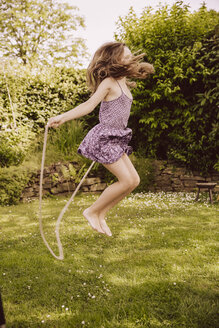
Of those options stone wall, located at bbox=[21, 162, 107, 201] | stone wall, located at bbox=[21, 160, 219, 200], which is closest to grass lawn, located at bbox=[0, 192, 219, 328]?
stone wall, located at bbox=[21, 162, 107, 201]

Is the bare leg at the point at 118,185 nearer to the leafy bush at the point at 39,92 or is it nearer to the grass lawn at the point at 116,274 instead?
the grass lawn at the point at 116,274

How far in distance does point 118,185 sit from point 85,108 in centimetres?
61

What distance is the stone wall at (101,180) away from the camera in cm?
748

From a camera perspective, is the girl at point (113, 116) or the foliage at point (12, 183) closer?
the girl at point (113, 116)

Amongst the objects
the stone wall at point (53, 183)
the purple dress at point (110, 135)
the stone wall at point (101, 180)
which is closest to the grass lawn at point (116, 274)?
the purple dress at point (110, 135)

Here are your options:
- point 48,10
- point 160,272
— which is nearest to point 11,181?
point 160,272

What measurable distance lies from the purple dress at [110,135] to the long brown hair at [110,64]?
172mm

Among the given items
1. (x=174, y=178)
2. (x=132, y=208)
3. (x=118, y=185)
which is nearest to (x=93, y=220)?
Result: (x=118, y=185)

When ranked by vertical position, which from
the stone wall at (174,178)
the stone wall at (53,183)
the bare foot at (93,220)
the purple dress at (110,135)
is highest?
the purple dress at (110,135)

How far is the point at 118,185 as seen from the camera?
7.55 feet

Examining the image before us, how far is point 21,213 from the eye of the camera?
6055mm

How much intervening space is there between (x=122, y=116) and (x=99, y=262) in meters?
1.91

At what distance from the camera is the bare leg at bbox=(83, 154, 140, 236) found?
88.6 inches

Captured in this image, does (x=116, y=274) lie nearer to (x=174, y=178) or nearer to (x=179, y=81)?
(x=174, y=178)
